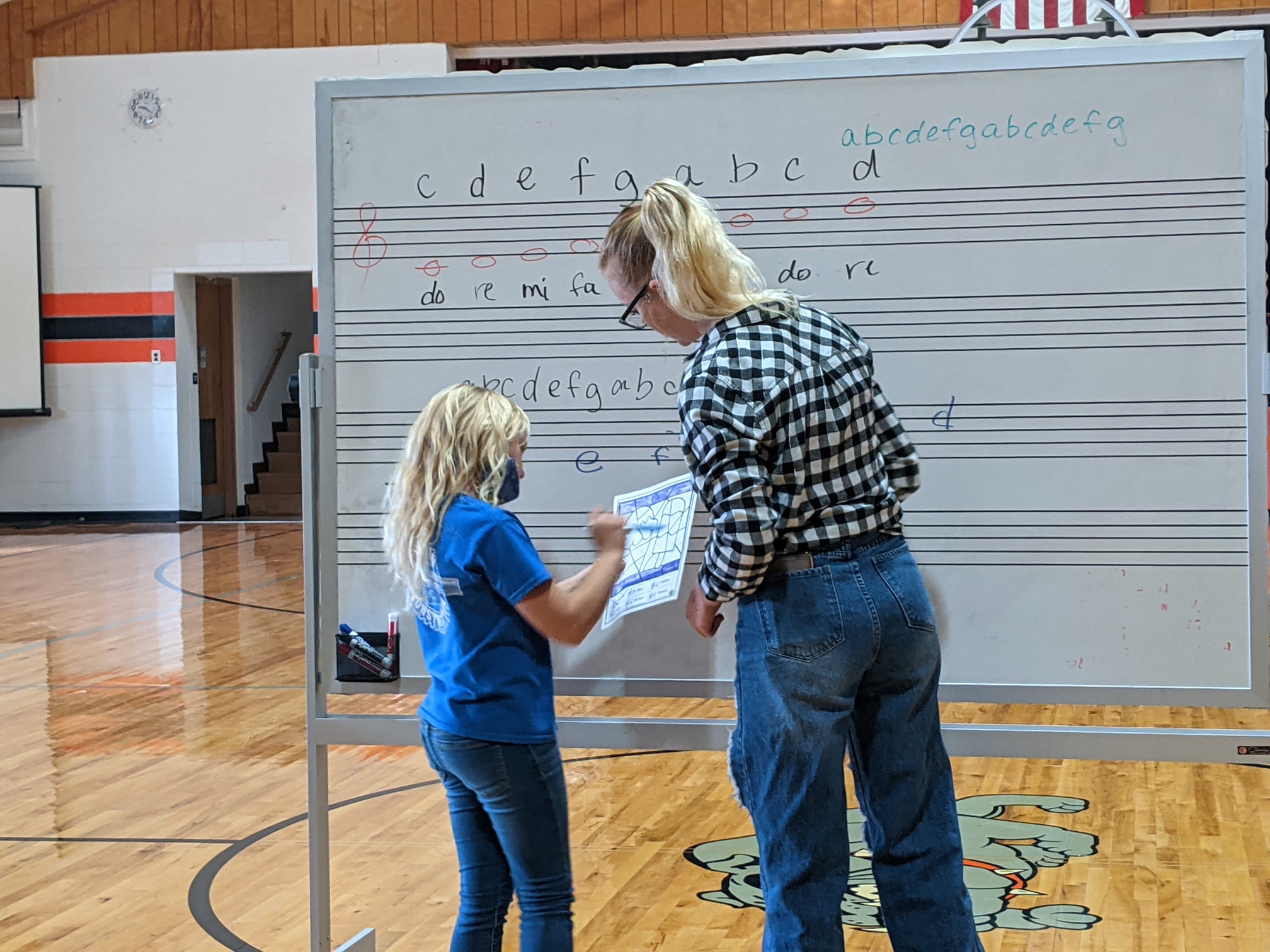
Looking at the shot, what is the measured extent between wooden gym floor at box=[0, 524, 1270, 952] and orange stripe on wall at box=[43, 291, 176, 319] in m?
6.95

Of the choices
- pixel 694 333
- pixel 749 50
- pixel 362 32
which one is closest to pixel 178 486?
pixel 362 32

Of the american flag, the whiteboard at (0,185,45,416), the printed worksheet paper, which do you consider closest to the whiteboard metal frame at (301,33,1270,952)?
the printed worksheet paper

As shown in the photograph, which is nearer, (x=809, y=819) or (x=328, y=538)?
(x=809, y=819)

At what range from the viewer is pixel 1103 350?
6.76ft

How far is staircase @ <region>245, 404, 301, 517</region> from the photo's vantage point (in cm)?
1318

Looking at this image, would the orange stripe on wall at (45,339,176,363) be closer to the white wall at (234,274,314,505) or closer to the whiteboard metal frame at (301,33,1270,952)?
the white wall at (234,274,314,505)

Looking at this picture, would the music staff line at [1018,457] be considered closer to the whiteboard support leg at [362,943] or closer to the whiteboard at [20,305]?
the whiteboard support leg at [362,943]

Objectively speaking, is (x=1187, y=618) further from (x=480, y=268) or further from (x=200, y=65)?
(x=200, y=65)

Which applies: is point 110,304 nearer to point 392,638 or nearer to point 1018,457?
point 392,638

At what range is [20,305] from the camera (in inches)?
461

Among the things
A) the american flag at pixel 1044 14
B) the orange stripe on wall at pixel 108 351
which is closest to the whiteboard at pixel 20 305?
the orange stripe on wall at pixel 108 351

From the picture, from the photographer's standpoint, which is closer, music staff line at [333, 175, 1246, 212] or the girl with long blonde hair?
the girl with long blonde hair

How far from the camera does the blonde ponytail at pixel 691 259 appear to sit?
1668 mm

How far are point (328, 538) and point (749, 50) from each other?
927 cm
